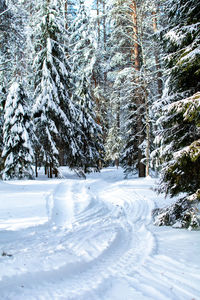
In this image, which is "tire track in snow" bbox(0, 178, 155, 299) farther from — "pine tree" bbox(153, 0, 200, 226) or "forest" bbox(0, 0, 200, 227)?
"pine tree" bbox(153, 0, 200, 226)

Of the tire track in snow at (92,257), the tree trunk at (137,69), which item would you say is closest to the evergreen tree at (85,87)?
the tree trunk at (137,69)

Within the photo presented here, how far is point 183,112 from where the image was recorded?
17.7 feet

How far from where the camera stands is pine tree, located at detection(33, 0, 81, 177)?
46.0ft

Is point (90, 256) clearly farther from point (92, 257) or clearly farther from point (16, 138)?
point (16, 138)

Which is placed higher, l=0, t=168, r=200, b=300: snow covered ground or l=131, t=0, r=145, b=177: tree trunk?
l=131, t=0, r=145, b=177: tree trunk

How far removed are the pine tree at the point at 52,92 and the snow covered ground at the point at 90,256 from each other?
7732 millimetres

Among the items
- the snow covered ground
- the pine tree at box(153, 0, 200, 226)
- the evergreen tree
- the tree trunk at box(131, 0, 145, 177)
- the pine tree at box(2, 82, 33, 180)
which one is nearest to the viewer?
the snow covered ground

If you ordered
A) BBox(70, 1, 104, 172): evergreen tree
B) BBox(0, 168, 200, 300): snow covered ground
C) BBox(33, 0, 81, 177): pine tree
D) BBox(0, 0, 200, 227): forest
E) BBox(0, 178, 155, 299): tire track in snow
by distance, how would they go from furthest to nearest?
BBox(70, 1, 104, 172): evergreen tree → BBox(33, 0, 81, 177): pine tree → BBox(0, 0, 200, 227): forest → BBox(0, 178, 155, 299): tire track in snow → BBox(0, 168, 200, 300): snow covered ground

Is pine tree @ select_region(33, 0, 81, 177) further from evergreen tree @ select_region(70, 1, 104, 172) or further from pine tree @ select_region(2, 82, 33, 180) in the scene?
evergreen tree @ select_region(70, 1, 104, 172)

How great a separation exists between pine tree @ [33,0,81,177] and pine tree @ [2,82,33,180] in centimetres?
127

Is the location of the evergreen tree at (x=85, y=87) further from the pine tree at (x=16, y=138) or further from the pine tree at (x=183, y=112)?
the pine tree at (x=183, y=112)

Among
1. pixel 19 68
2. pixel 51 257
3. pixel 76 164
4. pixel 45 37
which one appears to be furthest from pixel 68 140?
pixel 51 257

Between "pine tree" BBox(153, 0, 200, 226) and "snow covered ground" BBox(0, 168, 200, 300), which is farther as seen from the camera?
"pine tree" BBox(153, 0, 200, 226)

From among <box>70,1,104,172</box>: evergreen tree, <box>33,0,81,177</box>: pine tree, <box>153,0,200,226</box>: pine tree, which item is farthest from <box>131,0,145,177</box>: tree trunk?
<box>153,0,200,226</box>: pine tree
